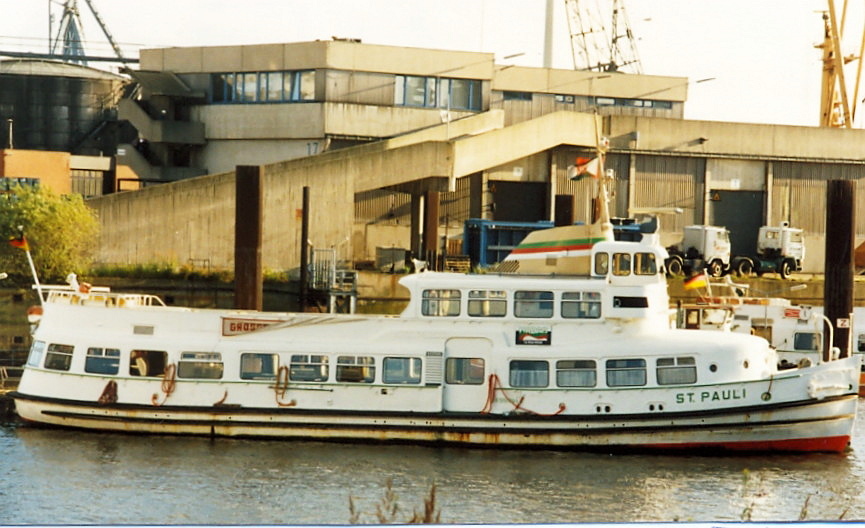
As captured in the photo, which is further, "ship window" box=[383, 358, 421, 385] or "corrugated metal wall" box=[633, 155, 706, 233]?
"corrugated metal wall" box=[633, 155, 706, 233]

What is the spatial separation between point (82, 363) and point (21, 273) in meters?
10.1

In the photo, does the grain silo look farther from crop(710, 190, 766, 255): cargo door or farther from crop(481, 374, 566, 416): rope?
crop(710, 190, 766, 255): cargo door

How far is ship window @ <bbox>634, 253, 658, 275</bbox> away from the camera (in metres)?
31.4

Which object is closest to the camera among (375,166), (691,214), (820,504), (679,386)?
(820,504)

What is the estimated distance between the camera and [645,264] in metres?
31.5

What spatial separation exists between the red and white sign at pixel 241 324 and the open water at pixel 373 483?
267cm

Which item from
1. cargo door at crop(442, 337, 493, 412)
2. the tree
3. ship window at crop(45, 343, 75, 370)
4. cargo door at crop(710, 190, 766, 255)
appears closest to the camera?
cargo door at crop(442, 337, 493, 412)

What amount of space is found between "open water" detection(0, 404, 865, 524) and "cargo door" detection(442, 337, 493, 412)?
1161 mm

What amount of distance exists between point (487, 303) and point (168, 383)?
26.2 feet

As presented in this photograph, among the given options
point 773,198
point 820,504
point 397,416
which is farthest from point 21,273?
point 773,198

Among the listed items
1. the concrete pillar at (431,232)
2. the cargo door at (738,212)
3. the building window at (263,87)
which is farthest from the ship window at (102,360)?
the cargo door at (738,212)

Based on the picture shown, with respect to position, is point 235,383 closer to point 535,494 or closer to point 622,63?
point 535,494

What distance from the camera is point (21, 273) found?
4112 cm

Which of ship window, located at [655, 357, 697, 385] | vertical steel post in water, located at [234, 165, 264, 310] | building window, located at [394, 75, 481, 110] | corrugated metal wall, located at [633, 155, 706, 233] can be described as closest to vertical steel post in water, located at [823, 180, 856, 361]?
ship window, located at [655, 357, 697, 385]
